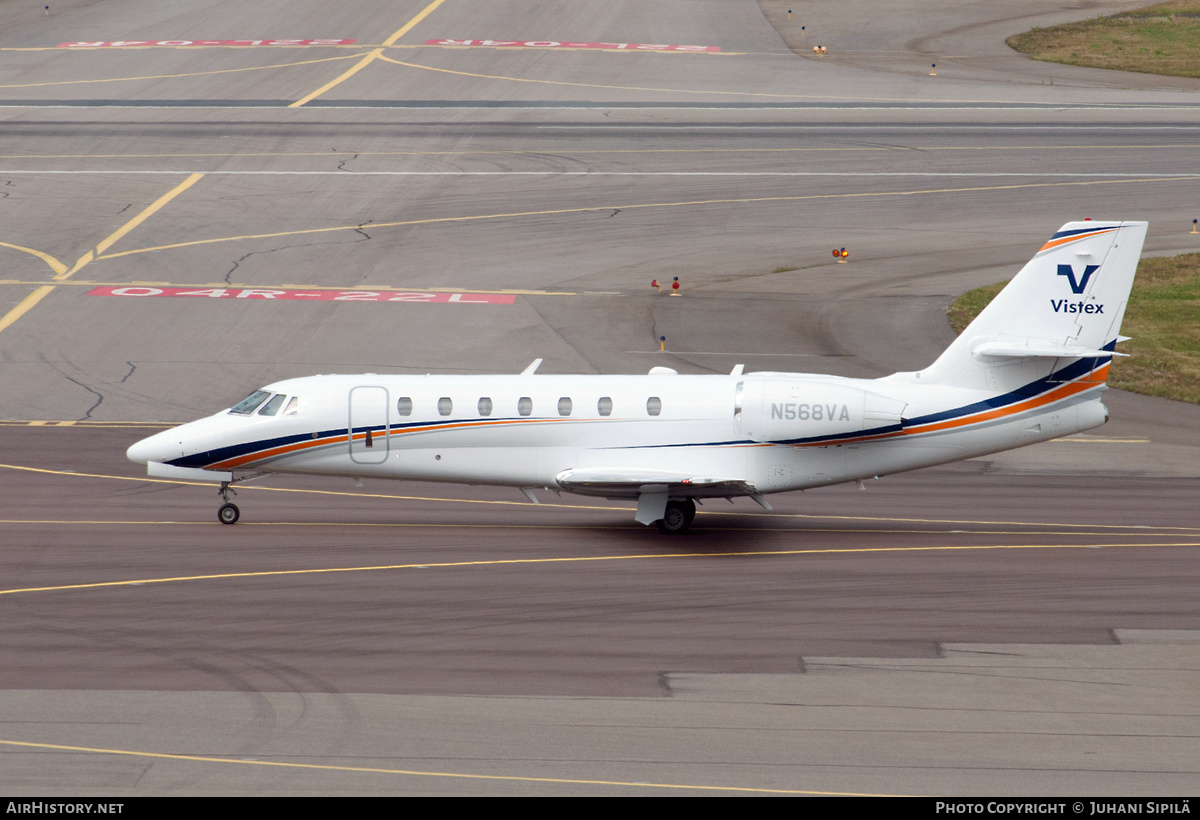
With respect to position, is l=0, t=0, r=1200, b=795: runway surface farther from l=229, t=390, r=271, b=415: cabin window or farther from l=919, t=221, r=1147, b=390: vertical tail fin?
l=919, t=221, r=1147, b=390: vertical tail fin

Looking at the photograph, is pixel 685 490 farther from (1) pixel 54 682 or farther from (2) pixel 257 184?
(2) pixel 257 184

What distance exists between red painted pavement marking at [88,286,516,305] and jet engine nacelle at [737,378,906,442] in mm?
20009

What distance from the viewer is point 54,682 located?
19.6m

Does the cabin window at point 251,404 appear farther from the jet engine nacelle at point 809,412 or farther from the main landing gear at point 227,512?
the jet engine nacelle at point 809,412

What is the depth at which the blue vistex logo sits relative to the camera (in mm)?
26234

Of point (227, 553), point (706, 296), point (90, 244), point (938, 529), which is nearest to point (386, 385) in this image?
point (227, 553)

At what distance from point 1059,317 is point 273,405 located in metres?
15.6

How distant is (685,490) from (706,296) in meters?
20.6

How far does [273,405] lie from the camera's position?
90.0 ft

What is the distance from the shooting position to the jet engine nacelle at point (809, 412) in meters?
26.3

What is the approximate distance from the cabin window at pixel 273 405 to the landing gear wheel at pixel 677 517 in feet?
26.2

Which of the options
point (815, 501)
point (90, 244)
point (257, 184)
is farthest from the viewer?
point (257, 184)

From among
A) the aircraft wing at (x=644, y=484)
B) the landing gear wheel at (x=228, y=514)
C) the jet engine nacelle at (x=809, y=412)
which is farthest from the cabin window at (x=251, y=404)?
the jet engine nacelle at (x=809, y=412)

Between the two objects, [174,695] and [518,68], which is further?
[518,68]
